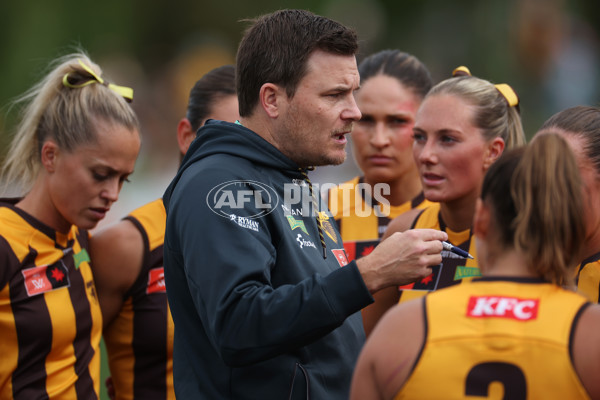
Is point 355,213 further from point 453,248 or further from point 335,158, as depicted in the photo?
point 453,248

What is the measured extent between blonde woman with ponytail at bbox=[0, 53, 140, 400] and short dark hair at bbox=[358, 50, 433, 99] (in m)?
1.63

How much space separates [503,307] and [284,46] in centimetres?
130

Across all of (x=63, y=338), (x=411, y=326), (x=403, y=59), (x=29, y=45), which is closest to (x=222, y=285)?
(x=411, y=326)

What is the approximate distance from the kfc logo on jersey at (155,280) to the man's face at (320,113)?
1242mm

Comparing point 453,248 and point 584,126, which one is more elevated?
point 584,126

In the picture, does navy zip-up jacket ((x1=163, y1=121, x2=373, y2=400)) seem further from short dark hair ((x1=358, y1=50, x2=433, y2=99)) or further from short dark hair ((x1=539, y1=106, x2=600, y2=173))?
short dark hair ((x1=358, y1=50, x2=433, y2=99))

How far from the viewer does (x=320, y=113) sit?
291 centimetres

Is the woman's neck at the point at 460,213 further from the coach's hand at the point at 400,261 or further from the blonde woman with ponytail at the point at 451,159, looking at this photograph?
the coach's hand at the point at 400,261

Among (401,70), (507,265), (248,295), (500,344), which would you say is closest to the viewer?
(500,344)

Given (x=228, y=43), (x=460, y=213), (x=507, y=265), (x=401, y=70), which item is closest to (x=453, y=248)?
(x=507, y=265)

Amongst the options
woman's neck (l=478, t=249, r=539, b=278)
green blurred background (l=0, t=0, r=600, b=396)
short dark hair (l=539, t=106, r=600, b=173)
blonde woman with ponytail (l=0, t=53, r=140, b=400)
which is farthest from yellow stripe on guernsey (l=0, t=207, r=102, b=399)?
green blurred background (l=0, t=0, r=600, b=396)

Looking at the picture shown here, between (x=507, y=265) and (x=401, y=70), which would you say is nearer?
(x=507, y=265)

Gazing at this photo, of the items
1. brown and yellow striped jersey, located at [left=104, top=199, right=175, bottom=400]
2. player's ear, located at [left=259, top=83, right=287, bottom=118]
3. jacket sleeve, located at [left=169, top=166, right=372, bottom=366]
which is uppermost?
player's ear, located at [left=259, top=83, right=287, bottom=118]

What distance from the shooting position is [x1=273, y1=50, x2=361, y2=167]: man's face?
290 cm
